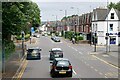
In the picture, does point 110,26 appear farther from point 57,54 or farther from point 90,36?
point 57,54

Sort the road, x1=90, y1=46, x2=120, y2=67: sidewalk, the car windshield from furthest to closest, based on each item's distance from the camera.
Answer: x1=90, y1=46, x2=120, y2=67: sidewalk, the road, the car windshield

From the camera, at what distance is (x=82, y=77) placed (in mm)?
28062

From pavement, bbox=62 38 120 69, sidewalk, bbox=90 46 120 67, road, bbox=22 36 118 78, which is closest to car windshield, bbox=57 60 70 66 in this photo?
road, bbox=22 36 118 78

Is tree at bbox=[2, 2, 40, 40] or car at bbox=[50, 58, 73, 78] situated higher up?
tree at bbox=[2, 2, 40, 40]

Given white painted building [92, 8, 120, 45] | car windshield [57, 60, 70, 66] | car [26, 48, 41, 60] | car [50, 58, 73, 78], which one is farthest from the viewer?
white painted building [92, 8, 120, 45]

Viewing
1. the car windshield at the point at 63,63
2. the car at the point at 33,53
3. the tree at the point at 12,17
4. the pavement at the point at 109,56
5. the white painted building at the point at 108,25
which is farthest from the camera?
the white painted building at the point at 108,25

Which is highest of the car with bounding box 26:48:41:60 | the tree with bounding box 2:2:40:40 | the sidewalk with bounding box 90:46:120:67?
the tree with bounding box 2:2:40:40

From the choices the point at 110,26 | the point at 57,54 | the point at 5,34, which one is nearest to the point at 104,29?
the point at 110,26

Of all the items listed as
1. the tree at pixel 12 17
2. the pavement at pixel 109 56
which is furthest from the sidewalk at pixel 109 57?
the tree at pixel 12 17

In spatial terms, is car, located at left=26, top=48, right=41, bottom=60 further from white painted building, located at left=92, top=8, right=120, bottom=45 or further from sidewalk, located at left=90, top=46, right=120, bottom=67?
white painted building, located at left=92, top=8, right=120, bottom=45

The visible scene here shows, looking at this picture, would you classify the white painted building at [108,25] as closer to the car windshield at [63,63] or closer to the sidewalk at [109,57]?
the sidewalk at [109,57]

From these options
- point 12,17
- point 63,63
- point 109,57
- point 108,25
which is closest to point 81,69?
point 63,63

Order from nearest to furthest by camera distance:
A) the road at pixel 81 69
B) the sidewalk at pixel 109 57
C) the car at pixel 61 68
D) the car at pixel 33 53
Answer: the car at pixel 61 68 < the road at pixel 81 69 < the sidewalk at pixel 109 57 < the car at pixel 33 53

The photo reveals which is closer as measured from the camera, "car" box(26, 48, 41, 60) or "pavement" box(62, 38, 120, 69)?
"pavement" box(62, 38, 120, 69)
